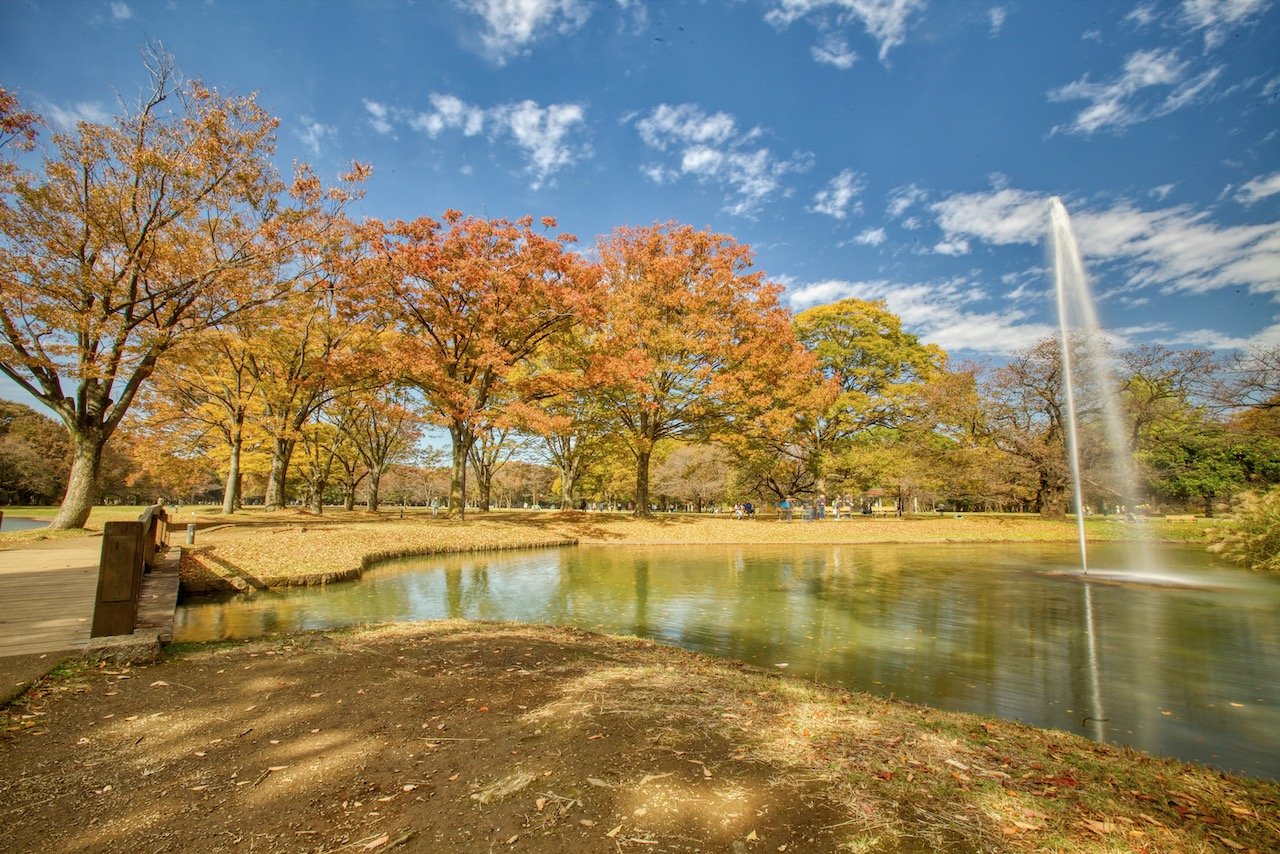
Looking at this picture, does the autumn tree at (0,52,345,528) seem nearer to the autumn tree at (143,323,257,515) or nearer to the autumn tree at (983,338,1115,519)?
the autumn tree at (143,323,257,515)

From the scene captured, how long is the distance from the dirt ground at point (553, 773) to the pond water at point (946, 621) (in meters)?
1.84

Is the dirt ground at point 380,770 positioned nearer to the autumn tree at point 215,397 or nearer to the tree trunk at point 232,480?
the autumn tree at point 215,397

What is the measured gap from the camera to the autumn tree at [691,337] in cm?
2647

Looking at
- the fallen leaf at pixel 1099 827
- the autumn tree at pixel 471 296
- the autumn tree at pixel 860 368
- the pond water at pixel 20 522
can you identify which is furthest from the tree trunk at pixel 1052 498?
the pond water at pixel 20 522

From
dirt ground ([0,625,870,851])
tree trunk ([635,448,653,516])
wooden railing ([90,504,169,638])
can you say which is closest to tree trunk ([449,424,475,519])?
tree trunk ([635,448,653,516])

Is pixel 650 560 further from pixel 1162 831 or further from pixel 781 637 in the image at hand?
pixel 1162 831

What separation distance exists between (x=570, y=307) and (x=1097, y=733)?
2070 cm

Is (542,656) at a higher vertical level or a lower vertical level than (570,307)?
lower

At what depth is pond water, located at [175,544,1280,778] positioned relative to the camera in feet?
19.0

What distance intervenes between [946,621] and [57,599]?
1375 cm

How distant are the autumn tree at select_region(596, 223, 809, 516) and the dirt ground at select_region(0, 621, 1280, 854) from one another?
844 inches

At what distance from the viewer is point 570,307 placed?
2294 centimetres

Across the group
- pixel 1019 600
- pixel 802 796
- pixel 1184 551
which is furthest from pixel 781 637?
pixel 1184 551

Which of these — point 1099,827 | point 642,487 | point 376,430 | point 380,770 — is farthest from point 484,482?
point 1099,827
